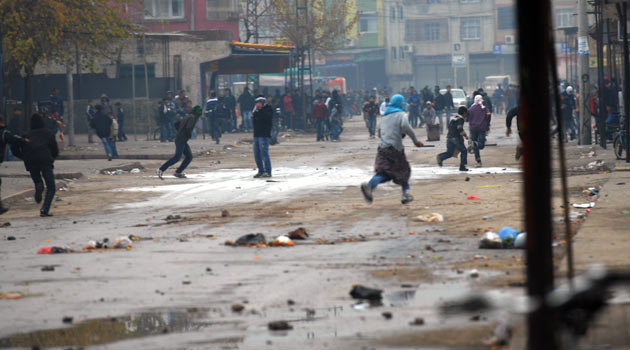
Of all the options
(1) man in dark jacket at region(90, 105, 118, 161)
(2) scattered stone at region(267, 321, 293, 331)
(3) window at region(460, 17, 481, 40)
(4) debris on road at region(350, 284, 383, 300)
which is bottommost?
(2) scattered stone at region(267, 321, 293, 331)

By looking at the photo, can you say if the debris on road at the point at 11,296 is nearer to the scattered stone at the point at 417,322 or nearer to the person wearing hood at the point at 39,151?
the scattered stone at the point at 417,322

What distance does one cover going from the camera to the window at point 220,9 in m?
55.1

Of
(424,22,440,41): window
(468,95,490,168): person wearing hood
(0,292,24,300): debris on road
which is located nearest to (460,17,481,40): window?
(424,22,440,41): window

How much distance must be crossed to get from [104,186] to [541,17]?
17190mm

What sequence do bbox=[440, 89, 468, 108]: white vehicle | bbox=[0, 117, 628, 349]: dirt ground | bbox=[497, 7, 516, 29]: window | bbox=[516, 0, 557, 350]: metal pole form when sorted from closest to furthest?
bbox=[516, 0, 557, 350]: metal pole < bbox=[0, 117, 628, 349]: dirt ground < bbox=[440, 89, 468, 108]: white vehicle < bbox=[497, 7, 516, 29]: window

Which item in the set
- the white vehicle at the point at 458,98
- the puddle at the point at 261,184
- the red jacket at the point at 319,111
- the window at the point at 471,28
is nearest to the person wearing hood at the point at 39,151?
the puddle at the point at 261,184

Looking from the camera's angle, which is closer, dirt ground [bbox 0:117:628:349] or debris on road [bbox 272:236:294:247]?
dirt ground [bbox 0:117:628:349]

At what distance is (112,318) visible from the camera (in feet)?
23.6

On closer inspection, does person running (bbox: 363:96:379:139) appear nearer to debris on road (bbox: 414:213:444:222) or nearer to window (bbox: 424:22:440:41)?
debris on road (bbox: 414:213:444:222)

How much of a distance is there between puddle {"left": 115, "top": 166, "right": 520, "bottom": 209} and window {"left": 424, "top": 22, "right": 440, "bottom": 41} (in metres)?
71.3

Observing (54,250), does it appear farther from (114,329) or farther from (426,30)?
(426,30)

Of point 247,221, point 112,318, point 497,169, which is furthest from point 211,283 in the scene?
point 497,169

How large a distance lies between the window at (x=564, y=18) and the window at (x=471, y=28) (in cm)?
723

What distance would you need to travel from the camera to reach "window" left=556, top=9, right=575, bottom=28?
8794 centimetres
